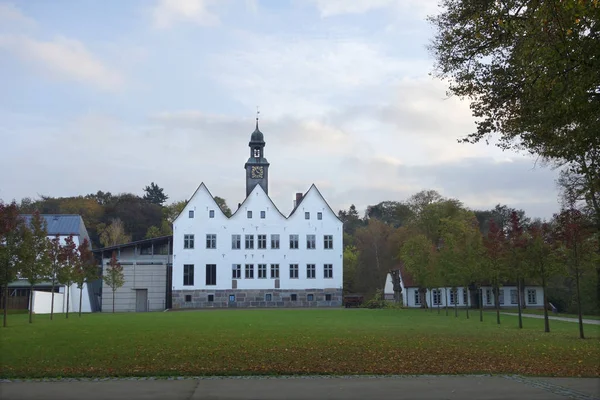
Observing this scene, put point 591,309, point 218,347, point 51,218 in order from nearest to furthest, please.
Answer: point 218,347, point 591,309, point 51,218

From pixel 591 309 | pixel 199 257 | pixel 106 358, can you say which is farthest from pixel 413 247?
pixel 106 358

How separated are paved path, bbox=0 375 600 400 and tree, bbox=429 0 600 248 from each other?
5634 mm

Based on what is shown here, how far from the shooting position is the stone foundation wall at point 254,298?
6881cm

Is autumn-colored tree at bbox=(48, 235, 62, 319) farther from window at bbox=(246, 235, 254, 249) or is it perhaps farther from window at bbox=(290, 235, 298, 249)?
window at bbox=(290, 235, 298, 249)

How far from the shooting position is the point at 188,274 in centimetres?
6956

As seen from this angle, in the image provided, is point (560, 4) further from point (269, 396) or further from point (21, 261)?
point (21, 261)

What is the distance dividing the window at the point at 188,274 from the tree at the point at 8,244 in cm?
3704

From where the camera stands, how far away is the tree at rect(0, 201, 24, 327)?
100 ft

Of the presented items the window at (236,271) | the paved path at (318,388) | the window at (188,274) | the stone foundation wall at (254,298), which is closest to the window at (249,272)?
the window at (236,271)

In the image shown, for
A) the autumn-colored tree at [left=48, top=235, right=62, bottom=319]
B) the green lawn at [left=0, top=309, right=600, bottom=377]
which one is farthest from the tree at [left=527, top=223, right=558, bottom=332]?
the autumn-colored tree at [left=48, top=235, right=62, bottom=319]

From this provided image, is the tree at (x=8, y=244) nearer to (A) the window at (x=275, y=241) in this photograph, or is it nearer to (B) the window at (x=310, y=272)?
(A) the window at (x=275, y=241)

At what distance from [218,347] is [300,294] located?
5345 centimetres

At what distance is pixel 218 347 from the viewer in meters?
17.7

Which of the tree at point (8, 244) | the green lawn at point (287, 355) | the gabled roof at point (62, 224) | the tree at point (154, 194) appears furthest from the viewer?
the tree at point (154, 194)
